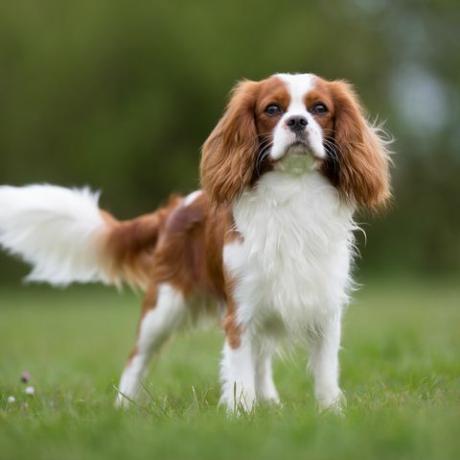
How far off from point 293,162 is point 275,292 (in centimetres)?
69

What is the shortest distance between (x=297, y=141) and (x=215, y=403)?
1494mm

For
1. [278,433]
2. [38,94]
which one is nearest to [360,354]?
[278,433]

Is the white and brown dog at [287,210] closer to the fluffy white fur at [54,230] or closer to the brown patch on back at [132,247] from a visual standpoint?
the brown patch on back at [132,247]

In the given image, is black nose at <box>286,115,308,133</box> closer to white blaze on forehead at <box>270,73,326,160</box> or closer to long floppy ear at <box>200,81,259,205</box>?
white blaze on forehead at <box>270,73,326,160</box>

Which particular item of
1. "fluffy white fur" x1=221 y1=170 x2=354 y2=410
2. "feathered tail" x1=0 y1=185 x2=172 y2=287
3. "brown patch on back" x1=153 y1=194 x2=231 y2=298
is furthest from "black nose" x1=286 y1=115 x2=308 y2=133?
"feathered tail" x1=0 y1=185 x2=172 y2=287

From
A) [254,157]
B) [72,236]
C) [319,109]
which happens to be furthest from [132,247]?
[319,109]

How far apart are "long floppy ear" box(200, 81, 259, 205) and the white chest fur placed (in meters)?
0.10

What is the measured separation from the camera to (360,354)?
706 cm

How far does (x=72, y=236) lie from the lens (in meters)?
6.29

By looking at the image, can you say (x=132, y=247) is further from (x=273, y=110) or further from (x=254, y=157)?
(x=273, y=110)

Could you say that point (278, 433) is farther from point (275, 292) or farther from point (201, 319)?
point (201, 319)

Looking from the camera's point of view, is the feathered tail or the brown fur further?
the feathered tail

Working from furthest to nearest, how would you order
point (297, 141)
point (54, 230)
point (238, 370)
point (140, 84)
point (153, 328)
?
point (140, 84)
point (54, 230)
point (153, 328)
point (238, 370)
point (297, 141)

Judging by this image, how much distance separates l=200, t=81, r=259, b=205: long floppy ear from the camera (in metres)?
4.72
